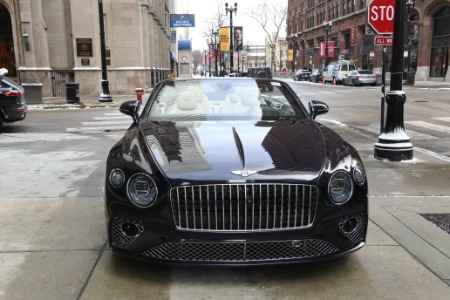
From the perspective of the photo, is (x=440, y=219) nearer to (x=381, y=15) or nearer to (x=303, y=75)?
(x=381, y=15)

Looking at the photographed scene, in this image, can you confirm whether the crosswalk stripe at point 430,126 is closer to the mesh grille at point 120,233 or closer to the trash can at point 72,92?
the mesh grille at point 120,233

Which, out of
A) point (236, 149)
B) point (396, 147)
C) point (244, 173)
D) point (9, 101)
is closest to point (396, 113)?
point (396, 147)

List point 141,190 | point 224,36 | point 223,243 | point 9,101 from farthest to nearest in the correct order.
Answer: point 224,36 < point 9,101 < point 141,190 < point 223,243

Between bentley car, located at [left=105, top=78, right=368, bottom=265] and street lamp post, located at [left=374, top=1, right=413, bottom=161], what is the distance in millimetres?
4238

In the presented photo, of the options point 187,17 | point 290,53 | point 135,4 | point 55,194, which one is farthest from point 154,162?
point 290,53

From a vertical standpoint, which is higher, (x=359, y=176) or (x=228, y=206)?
(x=359, y=176)

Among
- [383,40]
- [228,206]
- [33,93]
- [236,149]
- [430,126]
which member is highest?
[383,40]

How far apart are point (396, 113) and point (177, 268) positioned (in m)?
5.37

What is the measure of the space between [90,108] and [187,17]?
922 inches

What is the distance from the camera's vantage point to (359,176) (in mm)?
3510

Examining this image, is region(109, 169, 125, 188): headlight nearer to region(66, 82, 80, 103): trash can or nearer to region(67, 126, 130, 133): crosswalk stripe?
region(67, 126, 130, 133): crosswalk stripe

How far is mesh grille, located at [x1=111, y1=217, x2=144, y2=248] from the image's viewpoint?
3.25 m

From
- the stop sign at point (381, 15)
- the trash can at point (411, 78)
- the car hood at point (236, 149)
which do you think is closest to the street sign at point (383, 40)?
the stop sign at point (381, 15)

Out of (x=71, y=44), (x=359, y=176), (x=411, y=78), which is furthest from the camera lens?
(x=411, y=78)
